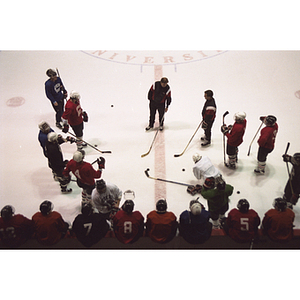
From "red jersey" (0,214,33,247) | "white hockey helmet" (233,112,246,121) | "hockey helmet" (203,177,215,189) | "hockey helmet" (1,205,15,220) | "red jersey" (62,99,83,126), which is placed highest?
"red jersey" (62,99,83,126)

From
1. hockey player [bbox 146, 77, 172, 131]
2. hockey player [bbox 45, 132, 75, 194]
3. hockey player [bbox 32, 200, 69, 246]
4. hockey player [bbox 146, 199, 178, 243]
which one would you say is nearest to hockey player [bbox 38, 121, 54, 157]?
hockey player [bbox 45, 132, 75, 194]

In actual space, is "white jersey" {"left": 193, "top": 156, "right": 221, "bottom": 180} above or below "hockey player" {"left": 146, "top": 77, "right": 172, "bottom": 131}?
below

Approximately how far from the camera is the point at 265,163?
6488mm

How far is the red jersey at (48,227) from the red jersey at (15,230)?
121 mm

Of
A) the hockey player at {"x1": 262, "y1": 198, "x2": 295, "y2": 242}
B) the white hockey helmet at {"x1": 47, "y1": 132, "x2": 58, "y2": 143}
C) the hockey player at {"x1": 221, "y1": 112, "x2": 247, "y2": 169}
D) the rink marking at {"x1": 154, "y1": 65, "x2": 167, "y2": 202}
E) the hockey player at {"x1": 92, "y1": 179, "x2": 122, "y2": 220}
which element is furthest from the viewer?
the rink marking at {"x1": 154, "y1": 65, "x2": 167, "y2": 202}

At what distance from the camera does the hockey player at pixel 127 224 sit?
16.2 feet

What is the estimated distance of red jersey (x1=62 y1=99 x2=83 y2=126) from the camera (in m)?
6.45

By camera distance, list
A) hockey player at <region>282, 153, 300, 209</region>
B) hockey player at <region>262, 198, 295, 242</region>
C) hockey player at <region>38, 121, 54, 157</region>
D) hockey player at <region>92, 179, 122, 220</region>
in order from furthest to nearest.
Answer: hockey player at <region>38, 121, 54, 157</region> < hockey player at <region>282, 153, 300, 209</region> < hockey player at <region>92, 179, 122, 220</region> < hockey player at <region>262, 198, 295, 242</region>

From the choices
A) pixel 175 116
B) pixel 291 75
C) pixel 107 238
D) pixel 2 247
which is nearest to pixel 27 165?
pixel 2 247

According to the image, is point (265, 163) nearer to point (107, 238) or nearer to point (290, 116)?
point (290, 116)

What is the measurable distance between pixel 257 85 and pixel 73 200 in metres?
4.67

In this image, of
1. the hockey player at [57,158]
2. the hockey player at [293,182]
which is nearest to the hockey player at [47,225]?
the hockey player at [57,158]

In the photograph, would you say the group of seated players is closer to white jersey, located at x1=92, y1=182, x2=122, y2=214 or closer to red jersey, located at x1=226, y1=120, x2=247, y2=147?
white jersey, located at x1=92, y1=182, x2=122, y2=214

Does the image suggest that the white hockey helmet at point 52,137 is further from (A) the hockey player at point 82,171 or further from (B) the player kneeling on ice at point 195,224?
(B) the player kneeling on ice at point 195,224
